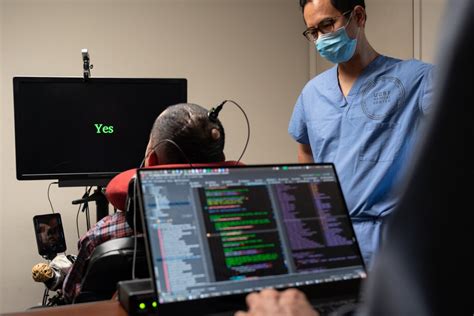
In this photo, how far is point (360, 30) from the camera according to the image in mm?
1659

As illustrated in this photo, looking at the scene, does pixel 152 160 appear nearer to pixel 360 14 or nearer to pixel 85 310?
pixel 85 310

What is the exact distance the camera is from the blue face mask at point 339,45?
64.6 inches

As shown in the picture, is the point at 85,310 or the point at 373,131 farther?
the point at 373,131

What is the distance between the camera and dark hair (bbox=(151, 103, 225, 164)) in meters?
1.30

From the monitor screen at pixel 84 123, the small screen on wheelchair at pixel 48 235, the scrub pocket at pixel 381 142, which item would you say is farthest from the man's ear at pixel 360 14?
the small screen on wheelchair at pixel 48 235

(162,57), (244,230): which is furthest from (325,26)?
(162,57)

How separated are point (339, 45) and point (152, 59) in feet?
6.17

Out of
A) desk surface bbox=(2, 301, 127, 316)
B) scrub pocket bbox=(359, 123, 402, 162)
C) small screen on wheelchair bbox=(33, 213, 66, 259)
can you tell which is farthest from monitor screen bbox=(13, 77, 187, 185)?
desk surface bbox=(2, 301, 127, 316)

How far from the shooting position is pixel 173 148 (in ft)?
4.27

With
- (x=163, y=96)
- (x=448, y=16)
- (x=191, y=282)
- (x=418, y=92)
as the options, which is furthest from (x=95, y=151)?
(x=448, y=16)

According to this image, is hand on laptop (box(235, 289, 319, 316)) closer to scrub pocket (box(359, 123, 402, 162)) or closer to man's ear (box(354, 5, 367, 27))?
scrub pocket (box(359, 123, 402, 162))

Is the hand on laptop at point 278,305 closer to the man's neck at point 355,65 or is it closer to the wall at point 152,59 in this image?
the man's neck at point 355,65

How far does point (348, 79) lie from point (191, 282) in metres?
1.06

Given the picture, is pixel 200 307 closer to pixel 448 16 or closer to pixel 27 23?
pixel 448 16
